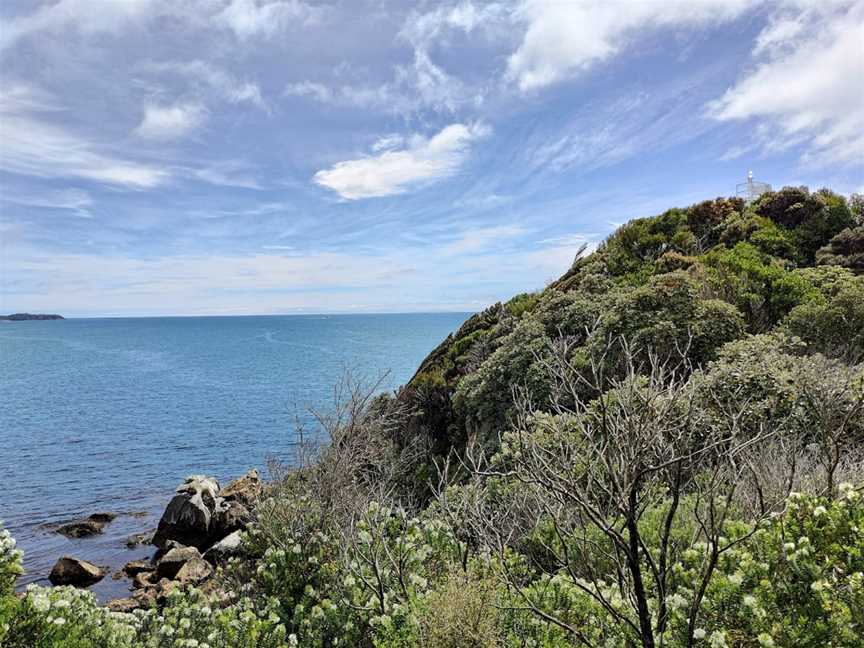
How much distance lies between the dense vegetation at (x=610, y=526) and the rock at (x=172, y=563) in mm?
6911

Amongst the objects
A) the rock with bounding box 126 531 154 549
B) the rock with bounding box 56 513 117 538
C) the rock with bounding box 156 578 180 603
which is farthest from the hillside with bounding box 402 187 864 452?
the rock with bounding box 56 513 117 538

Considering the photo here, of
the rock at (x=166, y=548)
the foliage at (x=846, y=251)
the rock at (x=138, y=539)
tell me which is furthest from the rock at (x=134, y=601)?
the foliage at (x=846, y=251)

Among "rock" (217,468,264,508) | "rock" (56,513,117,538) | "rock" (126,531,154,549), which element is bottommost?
"rock" (126,531,154,549)

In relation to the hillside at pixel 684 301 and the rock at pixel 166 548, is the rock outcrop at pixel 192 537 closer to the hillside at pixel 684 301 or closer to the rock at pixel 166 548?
the rock at pixel 166 548

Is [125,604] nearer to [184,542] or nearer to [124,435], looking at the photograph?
[184,542]

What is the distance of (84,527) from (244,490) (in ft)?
19.4

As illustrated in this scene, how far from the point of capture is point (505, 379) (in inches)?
625

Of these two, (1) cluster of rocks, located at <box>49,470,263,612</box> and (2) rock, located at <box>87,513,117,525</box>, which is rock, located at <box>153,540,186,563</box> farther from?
(2) rock, located at <box>87,513,117,525</box>

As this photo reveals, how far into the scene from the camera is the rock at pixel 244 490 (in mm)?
20652

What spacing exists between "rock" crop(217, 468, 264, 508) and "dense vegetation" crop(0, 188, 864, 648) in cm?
915

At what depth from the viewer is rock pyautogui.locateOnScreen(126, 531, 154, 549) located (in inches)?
744

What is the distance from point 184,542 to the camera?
18531mm

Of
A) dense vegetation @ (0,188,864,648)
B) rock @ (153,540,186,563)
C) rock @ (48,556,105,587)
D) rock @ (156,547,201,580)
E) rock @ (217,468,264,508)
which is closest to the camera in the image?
dense vegetation @ (0,188,864,648)

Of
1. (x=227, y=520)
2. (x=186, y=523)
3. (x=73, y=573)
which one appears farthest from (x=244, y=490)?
(x=73, y=573)
